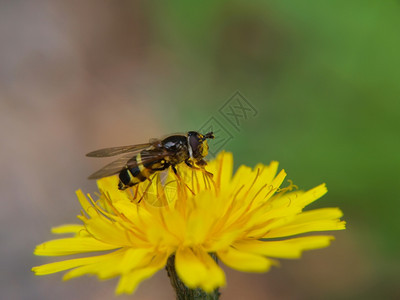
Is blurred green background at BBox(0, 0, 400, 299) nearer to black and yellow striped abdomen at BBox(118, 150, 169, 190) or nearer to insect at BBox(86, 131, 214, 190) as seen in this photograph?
insect at BBox(86, 131, 214, 190)

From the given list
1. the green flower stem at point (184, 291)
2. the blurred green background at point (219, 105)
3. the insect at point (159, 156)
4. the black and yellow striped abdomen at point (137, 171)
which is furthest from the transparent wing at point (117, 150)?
the blurred green background at point (219, 105)

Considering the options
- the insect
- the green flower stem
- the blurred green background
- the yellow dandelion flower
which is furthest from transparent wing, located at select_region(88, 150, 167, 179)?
the blurred green background

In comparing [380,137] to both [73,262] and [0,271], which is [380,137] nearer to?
[73,262]

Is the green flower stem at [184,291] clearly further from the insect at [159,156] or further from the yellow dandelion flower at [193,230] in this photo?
the insect at [159,156]

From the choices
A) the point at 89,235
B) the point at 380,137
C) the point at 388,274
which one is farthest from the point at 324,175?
the point at 89,235

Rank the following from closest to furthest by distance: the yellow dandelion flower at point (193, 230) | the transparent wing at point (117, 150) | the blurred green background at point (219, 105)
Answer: the yellow dandelion flower at point (193, 230), the transparent wing at point (117, 150), the blurred green background at point (219, 105)
